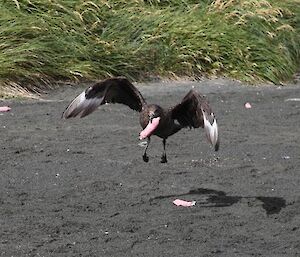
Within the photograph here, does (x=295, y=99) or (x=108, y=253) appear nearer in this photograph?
(x=108, y=253)

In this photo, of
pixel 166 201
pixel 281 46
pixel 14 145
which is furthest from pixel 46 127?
pixel 281 46

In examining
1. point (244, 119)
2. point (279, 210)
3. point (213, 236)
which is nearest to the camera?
point (213, 236)

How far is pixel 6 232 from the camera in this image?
5180mm

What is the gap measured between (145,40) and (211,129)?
6168 millimetres

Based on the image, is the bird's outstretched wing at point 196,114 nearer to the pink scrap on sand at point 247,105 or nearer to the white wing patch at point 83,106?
the white wing patch at point 83,106

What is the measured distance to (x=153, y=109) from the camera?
5.67m

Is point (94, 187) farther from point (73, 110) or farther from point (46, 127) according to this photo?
point (46, 127)

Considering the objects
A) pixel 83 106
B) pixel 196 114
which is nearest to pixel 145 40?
pixel 83 106

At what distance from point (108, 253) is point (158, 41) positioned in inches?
282

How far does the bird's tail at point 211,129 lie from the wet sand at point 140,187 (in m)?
0.48

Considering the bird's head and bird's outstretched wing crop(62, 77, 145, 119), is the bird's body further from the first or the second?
bird's outstretched wing crop(62, 77, 145, 119)

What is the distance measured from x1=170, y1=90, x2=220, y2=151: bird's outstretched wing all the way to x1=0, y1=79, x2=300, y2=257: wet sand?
20.6 inches

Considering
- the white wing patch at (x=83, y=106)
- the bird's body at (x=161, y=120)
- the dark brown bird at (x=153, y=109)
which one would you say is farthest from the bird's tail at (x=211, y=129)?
the white wing patch at (x=83, y=106)

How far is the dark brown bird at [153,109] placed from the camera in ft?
18.6
